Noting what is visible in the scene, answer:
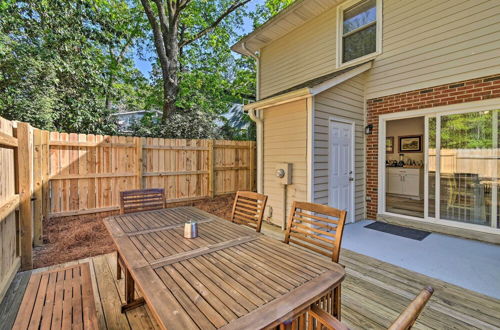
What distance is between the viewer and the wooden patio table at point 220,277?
39.3 inches

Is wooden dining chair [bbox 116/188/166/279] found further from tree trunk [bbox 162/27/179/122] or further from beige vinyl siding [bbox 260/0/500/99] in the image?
tree trunk [bbox 162/27/179/122]

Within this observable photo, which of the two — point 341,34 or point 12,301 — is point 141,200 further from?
point 341,34

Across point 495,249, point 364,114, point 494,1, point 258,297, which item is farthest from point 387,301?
point 494,1

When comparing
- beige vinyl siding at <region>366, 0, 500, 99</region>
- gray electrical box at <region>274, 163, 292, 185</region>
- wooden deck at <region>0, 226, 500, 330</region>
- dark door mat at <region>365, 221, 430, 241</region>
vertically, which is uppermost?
beige vinyl siding at <region>366, 0, 500, 99</region>

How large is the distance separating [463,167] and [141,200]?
5.26 meters

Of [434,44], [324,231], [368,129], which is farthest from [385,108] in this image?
[324,231]

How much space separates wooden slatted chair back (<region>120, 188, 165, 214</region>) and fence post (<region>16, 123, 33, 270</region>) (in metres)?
1.15

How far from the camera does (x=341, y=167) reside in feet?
15.0

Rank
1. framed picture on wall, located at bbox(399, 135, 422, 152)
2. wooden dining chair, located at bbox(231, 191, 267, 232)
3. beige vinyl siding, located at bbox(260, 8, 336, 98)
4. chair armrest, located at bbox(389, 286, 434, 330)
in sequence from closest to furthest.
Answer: chair armrest, located at bbox(389, 286, 434, 330)
wooden dining chair, located at bbox(231, 191, 267, 232)
beige vinyl siding, located at bbox(260, 8, 336, 98)
framed picture on wall, located at bbox(399, 135, 422, 152)

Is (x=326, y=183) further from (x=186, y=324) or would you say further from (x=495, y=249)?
(x=186, y=324)

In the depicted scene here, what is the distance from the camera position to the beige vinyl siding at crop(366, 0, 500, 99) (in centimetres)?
356

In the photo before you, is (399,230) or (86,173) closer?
(399,230)

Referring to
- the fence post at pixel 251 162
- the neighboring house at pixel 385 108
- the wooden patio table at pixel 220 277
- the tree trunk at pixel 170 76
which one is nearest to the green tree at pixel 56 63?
the tree trunk at pixel 170 76

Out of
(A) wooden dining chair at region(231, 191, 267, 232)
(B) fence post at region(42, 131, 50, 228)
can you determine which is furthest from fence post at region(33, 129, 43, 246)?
(A) wooden dining chair at region(231, 191, 267, 232)
